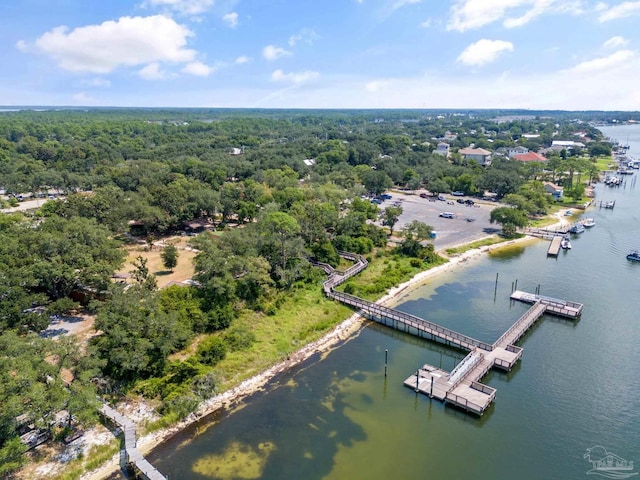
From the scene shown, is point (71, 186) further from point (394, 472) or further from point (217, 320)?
point (394, 472)

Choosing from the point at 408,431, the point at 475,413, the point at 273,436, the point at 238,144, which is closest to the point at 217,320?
the point at 273,436

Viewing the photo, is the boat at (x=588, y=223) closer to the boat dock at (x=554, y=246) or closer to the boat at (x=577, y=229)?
the boat at (x=577, y=229)

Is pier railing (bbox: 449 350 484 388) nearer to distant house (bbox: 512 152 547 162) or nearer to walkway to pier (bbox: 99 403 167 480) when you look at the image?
walkway to pier (bbox: 99 403 167 480)

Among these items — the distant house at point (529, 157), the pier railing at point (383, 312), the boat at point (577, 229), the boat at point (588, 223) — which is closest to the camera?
the pier railing at point (383, 312)

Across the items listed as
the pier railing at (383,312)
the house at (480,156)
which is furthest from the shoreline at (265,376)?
the house at (480,156)

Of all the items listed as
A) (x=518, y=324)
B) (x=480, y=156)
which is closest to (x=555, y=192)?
(x=480, y=156)

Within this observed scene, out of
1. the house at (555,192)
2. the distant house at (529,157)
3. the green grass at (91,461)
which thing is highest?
the distant house at (529,157)
